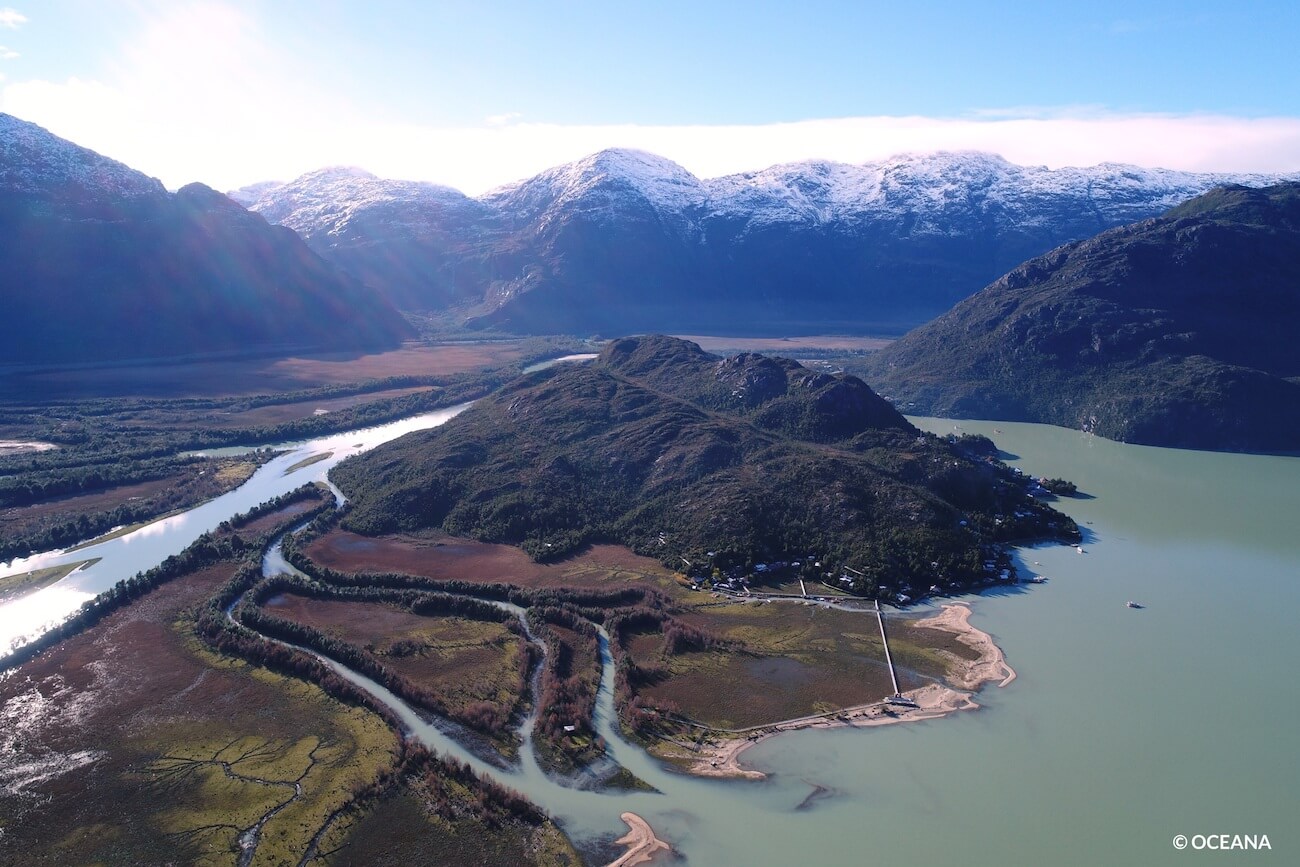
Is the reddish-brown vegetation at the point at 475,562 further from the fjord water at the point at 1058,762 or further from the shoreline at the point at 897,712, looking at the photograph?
the shoreline at the point at 897,712

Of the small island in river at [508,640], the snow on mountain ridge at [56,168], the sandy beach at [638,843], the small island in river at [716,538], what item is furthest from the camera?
the snow on mountain ridge at [56,168]

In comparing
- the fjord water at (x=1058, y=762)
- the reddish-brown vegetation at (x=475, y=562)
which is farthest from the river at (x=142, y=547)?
the fjord water at (x=1058, y=762)

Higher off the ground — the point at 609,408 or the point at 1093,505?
the point at 609,408

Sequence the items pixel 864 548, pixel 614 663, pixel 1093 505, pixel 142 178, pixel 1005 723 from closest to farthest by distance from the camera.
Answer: pixel 1005 723 < pixel 614 663 < pixel 864 548 < pixel 1093 505 < pixel 142 178

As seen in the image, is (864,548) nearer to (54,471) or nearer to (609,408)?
Answer: (609,408)

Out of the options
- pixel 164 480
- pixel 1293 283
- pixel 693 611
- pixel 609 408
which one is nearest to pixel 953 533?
pixel 693 611

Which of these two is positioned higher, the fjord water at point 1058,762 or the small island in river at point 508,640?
the small island in river at point 508,640
